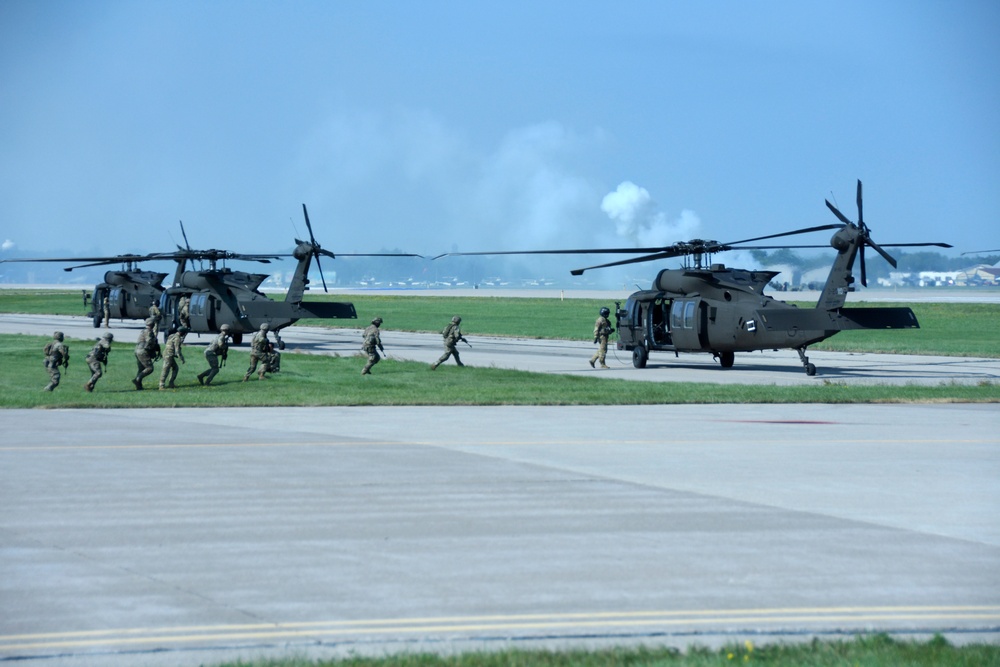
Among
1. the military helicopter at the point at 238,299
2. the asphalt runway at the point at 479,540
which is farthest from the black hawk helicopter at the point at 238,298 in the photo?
the asphalt runway at the point at 479,540

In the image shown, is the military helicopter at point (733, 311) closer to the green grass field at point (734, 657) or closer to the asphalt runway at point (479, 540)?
the asphalt runway at point (479, 540)

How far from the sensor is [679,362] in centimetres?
3938

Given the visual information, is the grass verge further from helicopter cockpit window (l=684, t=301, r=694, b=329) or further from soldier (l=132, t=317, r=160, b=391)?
helicopter cockpit window (l=684, t=301, r=694, b=329)

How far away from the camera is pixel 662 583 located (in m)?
8.93

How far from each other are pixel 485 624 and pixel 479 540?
2651 mm

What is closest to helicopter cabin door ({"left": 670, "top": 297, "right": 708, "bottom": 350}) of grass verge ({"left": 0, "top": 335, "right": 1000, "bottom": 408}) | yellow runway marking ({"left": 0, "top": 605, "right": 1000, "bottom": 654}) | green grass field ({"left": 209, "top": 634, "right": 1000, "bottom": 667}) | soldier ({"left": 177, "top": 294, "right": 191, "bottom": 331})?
grass verge ({"left": 0, "top": 335, "right": 1000, "bottom": 408})

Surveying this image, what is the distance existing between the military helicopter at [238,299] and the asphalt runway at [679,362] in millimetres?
1657

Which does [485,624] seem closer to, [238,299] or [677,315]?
[677,315]

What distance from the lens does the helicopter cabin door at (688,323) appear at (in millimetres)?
33562

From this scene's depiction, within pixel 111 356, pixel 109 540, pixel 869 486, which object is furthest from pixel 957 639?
pixel 111 356

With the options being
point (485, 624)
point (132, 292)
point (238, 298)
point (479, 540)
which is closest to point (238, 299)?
point (238, 298)

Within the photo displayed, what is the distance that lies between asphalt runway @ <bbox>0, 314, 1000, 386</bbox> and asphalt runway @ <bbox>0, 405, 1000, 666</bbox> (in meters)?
13.2

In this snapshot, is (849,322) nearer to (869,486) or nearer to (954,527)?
(869,486)

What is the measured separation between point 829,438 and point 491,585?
1041 centimetres
